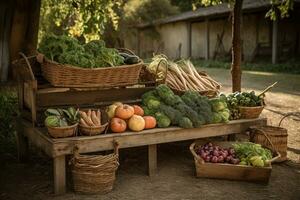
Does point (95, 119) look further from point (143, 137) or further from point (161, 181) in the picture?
point (161, 181)

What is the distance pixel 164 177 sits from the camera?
5.20 metres

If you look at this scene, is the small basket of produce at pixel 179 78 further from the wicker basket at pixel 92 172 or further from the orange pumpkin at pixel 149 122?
the wicker basket at pixel 92 172

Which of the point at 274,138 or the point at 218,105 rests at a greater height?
the point at 218,105

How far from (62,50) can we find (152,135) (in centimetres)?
164

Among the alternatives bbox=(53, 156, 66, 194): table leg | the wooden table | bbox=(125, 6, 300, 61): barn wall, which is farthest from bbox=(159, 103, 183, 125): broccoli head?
bbox=(125, 6, 300, 61): barn wall

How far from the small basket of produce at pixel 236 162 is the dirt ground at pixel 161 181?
9 cm

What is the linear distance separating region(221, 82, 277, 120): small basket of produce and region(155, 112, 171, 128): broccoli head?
1169 millimetres

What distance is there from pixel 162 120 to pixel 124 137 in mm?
610

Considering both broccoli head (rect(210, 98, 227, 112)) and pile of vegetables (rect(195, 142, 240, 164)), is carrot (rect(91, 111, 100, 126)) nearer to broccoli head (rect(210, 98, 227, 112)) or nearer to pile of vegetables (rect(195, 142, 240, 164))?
pile of vegetables (rect(195, 142, 240, 164))

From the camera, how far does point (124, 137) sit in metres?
4.88

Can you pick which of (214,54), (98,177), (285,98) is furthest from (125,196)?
(214,54)

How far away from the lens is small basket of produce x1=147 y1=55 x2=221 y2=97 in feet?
20.7

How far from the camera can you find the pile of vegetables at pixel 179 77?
20.8 ft

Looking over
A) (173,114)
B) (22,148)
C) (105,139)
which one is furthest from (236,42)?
(22,148)
